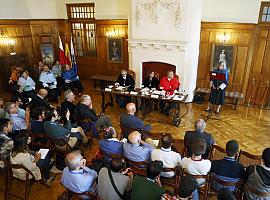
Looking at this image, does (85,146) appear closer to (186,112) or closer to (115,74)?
(186,112)

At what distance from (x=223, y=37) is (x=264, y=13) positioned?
1.32 meters

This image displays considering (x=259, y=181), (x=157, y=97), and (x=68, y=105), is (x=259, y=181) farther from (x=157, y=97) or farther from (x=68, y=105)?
(x=68, y=105)

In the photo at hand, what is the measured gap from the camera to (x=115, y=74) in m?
10.0

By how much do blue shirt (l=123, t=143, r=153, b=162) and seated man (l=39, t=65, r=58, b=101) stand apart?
5524 mm

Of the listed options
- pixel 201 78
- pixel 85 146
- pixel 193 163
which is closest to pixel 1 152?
pixel 85 146

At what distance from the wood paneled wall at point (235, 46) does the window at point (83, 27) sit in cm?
478

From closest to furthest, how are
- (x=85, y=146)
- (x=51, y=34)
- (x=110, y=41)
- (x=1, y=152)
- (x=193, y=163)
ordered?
(x=193, y=163) → (x=1, y=152) → (x=85, y=146) → (x=110, y=41) → (x=51, y=34)

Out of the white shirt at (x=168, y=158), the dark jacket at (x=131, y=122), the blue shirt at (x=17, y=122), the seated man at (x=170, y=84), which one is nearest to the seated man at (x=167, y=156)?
the white shirt at (x=168, y=158)

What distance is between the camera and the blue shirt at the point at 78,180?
2.93m

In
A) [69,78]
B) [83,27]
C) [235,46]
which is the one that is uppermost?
[83,27]

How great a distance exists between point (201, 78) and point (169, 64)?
128 cm

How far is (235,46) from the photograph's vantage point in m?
7.41

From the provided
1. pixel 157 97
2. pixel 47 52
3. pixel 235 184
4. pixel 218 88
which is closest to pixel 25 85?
pixel 47 52

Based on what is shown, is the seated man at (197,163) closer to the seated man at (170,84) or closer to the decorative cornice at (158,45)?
the seated man at (170,84)
